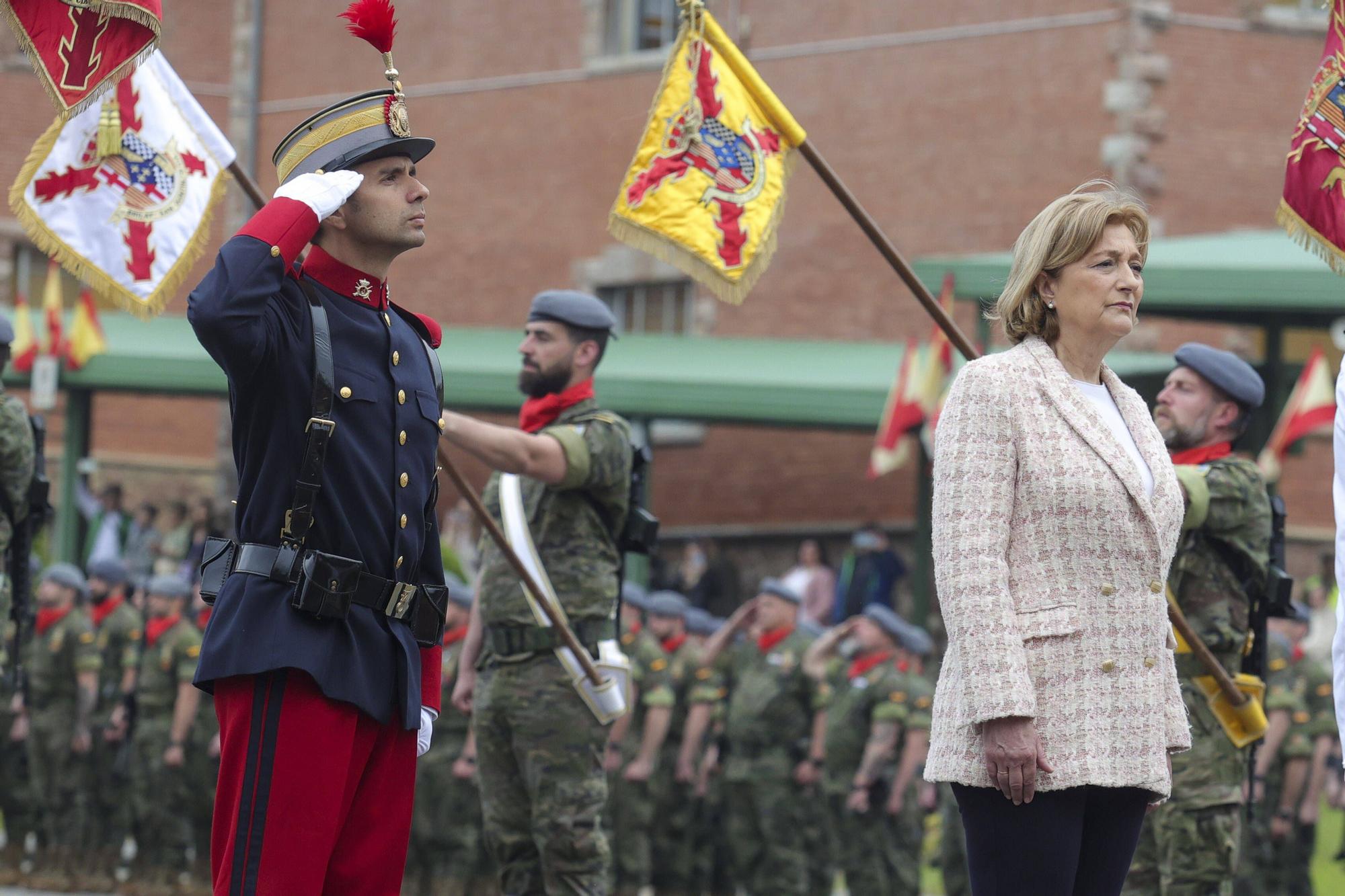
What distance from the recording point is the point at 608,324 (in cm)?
741

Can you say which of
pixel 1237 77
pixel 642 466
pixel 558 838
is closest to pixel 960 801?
pixel 558 838

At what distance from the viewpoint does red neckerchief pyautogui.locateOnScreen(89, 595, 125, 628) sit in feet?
43.8

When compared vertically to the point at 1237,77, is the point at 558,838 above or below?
below

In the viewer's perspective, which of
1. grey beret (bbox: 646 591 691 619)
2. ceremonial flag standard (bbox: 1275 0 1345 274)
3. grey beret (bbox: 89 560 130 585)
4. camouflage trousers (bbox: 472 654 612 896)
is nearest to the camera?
ceremonial flag standard (bbox: 1275 0 1345 274)

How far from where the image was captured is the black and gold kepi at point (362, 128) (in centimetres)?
456

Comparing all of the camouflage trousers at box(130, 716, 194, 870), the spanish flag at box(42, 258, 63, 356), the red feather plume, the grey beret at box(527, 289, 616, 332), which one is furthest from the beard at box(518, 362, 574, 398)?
the spanish flag at box(42, 258, 63, 356)

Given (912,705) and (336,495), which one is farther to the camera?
(912,705)

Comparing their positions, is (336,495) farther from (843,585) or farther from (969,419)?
(843,585)

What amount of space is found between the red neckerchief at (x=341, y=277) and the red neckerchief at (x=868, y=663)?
7888mm

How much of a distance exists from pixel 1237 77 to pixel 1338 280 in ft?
29.4

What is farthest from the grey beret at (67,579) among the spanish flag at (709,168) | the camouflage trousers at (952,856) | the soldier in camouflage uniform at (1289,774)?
the spanish flag at (709,168)

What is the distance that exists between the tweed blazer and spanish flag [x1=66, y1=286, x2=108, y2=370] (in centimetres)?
1705

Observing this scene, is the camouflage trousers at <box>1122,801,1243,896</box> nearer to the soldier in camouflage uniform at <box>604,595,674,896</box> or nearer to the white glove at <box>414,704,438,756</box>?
the white glove at <box>414,704,438,756</box>

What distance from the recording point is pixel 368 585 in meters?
4.41
